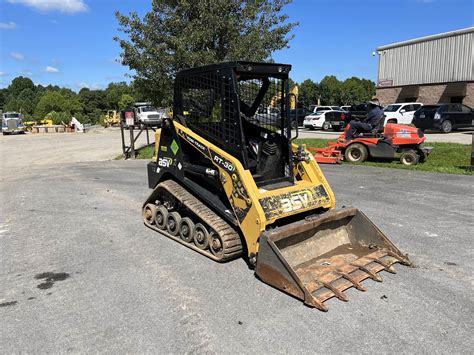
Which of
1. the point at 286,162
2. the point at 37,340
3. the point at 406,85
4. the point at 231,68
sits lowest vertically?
the point at 37,340

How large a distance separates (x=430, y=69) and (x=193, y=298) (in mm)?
34946

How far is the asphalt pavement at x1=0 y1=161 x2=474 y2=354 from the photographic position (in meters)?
3.21

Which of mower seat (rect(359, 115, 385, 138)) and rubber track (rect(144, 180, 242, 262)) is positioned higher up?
mower seat (rect(359, 115, 385, 138))

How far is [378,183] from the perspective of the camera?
30.5 feet

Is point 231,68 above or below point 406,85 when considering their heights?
below

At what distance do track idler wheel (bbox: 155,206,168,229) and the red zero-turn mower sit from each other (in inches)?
300

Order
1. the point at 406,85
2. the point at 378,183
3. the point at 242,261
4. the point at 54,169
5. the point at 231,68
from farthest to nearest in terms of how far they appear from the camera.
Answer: the point at 406,85 → the point at 54,169 → the point at 378,183 → the point at 242,261 → the point at 231,68

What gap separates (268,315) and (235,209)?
4.28 ft

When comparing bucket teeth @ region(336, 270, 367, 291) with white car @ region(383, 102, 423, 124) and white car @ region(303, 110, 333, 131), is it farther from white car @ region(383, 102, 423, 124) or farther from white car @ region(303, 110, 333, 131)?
white car @ region(303, 110, 333, 131)

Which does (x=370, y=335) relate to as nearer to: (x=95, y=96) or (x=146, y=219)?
(x=146, y=219)

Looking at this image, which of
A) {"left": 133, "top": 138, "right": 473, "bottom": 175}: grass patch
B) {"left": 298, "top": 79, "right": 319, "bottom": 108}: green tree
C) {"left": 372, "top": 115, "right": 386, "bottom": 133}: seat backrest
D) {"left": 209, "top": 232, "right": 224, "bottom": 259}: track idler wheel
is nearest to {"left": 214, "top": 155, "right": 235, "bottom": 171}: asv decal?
{"left": 209, "top": 232, "right": 224, "bottom": 259}: track idler wheel

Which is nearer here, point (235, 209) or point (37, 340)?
point (37, 340)

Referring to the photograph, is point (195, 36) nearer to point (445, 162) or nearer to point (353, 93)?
point (445, 162)

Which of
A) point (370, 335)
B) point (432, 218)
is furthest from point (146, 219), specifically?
point (432, 218)
